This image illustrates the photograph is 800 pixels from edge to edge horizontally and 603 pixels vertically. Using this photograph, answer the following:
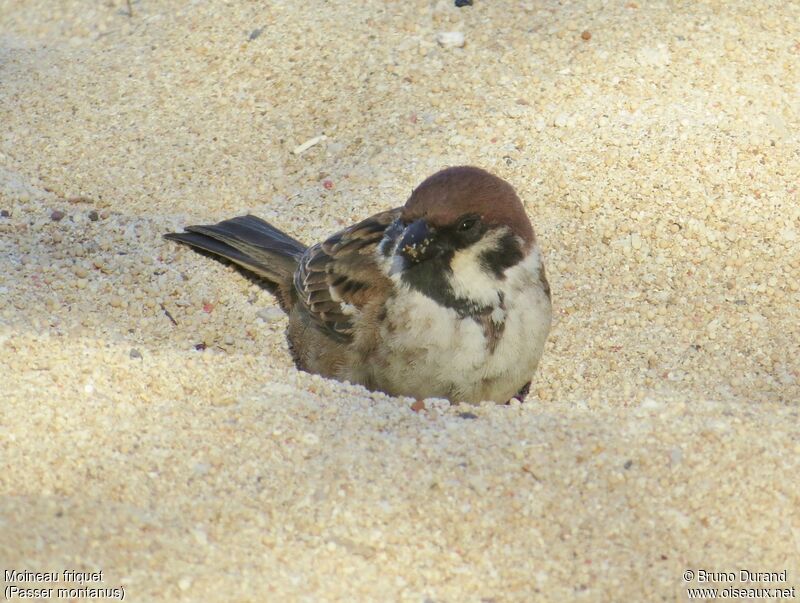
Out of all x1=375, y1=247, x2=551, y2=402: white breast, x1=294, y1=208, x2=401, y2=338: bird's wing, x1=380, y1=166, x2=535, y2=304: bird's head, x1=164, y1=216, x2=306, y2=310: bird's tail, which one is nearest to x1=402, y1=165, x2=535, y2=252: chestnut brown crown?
x1=380, y1=166, x2=535, y2=304: bird's head

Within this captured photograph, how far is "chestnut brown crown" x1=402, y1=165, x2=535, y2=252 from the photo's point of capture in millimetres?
3725

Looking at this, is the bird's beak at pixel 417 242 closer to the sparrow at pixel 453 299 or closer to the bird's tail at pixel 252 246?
the sparrow at pixel 453 299

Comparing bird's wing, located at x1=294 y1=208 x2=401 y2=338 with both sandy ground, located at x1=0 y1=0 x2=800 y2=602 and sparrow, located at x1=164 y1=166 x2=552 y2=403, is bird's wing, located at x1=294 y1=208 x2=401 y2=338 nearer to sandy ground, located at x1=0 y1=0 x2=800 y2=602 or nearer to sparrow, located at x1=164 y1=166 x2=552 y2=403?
sparrow, located at x1=164 y1=166 x2=552 y2=403

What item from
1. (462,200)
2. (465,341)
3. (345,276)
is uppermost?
(462,200)

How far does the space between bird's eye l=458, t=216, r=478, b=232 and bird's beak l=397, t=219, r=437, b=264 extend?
0.11m

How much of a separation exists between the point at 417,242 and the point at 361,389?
581 millimetres

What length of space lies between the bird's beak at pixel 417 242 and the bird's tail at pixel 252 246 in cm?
105

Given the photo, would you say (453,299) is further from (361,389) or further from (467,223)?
(361,389)

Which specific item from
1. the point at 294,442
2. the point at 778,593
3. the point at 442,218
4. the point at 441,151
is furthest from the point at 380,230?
the point at 778,593

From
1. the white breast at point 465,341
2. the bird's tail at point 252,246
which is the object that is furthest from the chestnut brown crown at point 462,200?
the bird's tail at point 252,246

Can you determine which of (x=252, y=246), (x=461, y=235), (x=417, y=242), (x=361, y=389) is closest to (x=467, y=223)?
(x=461, y=235)

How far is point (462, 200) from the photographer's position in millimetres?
3746

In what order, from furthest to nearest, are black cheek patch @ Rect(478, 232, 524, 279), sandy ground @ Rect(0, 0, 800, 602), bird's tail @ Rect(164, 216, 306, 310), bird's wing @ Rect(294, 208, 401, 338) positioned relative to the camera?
bird's tail @ Rect(164, 216, 306, 310) < bird's wing @ Rect(294, 208, 401, 338) < black cheek patch @ Rect(478, 232, 524, 279) < sandy ground @ Rect(0, 0, 800, 602)

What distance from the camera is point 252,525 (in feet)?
9.12
